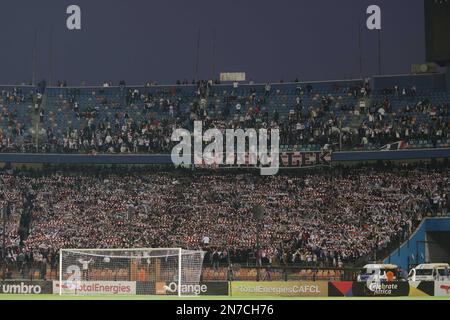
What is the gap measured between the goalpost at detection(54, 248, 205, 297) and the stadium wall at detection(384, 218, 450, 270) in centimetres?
1218

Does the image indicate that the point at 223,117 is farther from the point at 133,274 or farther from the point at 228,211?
the point at 133,274

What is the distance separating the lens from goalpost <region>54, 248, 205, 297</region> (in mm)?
38938

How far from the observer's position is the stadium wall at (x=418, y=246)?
156 ft

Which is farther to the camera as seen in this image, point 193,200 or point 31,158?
point 31,158

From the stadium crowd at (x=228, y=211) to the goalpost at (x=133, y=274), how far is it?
548 centimetres

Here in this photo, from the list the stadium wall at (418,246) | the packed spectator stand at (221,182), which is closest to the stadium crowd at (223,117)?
the packed spectator stand at (221,182)

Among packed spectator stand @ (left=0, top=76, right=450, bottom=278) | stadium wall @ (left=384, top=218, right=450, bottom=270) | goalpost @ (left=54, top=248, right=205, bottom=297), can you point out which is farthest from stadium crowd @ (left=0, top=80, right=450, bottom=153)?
goalpost @ (left=54, top=248, right=205, bottom=297)

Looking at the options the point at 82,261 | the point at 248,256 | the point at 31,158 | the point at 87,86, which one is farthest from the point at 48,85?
the point at 82,261

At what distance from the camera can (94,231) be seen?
5362 centimetres
